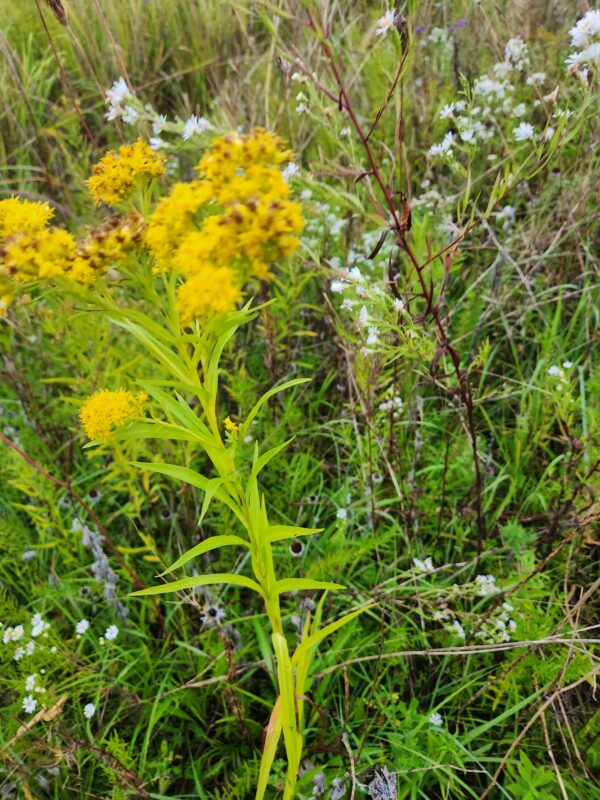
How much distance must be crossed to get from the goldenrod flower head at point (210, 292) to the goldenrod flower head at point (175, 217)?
0.10m

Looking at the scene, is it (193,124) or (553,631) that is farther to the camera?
(193,124)

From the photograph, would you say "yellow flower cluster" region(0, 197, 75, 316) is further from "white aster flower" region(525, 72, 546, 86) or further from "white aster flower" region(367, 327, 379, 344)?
"white aster flower" region(525, 72, 546, 86)

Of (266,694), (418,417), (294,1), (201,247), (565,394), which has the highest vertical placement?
(294,1)

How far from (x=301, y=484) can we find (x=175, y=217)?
3.82 feet

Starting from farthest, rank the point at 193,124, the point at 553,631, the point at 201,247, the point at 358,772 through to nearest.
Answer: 1. the point at 193,124
2. the point at 553,631
3. the point at 358,772
4. the point at 201,247

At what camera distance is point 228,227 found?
2.37 feet

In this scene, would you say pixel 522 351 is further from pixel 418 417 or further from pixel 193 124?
pixel 193 124

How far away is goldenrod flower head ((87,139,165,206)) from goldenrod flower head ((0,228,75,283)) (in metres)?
0.13

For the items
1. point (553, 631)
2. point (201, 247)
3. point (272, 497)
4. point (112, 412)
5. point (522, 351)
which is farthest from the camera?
point (522, 351)

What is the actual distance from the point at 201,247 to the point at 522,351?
1584mm

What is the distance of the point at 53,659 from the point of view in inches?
55.2

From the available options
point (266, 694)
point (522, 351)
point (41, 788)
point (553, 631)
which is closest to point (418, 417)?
point (522, 351)

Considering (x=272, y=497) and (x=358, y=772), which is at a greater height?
(x=272, y=497)

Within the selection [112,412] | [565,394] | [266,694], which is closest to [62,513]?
[266,694]
